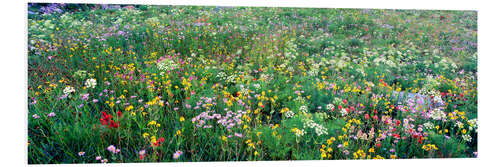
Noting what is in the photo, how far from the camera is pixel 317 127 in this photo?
231cm

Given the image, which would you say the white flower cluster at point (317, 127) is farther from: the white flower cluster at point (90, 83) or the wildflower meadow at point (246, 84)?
the white flower cluster at point (90, 83)

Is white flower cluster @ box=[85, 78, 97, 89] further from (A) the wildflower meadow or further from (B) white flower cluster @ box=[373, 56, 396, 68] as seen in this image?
(B) white flower cluster @ box=[373, 56, 396, 68]

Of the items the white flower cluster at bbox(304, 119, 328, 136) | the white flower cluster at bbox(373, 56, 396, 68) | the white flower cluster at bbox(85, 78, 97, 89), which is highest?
the white flower cluster at bbox(373, 56, 396, 68)

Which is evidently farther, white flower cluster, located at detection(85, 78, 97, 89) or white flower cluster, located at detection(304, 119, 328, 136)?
white flower cluster, located at detection(85, 78, 97, 89)

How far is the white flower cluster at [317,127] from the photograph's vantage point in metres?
2.23

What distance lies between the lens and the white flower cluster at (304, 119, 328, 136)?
2.23 meters

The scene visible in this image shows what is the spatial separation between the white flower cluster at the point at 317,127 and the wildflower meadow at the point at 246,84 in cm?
3

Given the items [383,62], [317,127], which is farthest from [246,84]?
[383,62]

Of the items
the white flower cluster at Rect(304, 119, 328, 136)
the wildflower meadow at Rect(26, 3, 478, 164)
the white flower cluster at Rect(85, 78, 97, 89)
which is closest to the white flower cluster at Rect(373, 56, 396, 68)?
the wildflower meadow at Rect(26, 3, 478, 164)

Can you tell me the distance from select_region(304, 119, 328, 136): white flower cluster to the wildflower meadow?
3 cm

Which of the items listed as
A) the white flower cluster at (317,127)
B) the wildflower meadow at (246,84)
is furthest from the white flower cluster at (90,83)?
the white flower cluster at (317,127)

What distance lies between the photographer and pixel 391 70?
11.4 ft

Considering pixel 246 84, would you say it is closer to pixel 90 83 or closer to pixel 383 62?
pixel 90 83

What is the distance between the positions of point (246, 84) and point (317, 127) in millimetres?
1002
